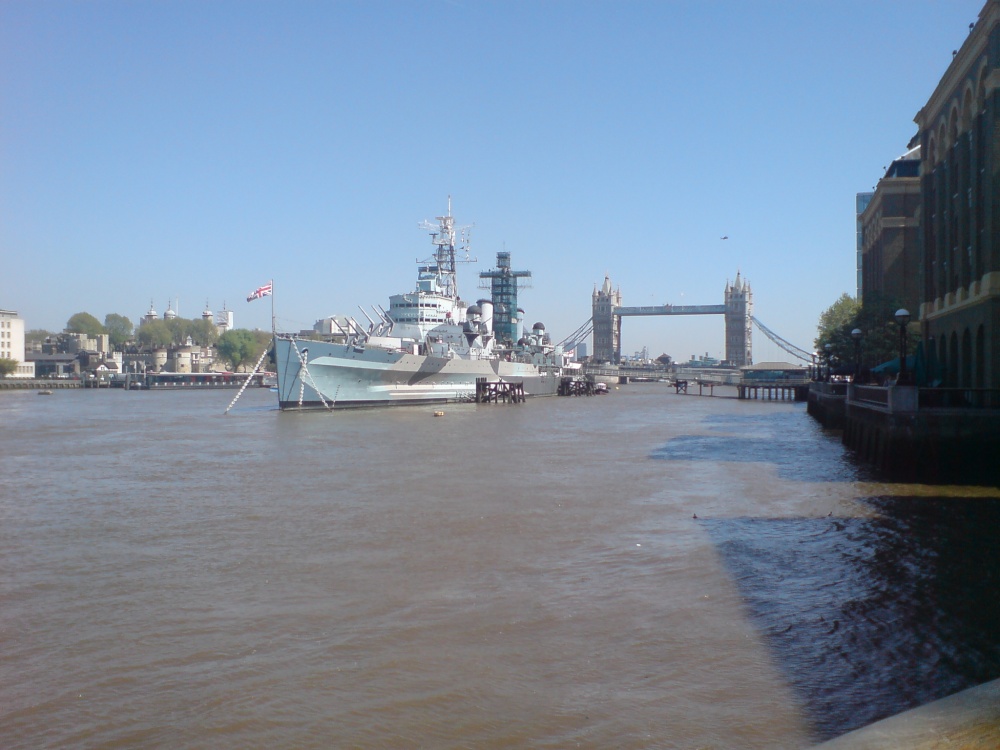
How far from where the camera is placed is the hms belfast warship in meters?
42.9

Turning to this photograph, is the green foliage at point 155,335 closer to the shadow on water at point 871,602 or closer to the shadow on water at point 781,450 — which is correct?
the shadow on water at point 781,450

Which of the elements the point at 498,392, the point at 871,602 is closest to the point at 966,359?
the point at 871,602

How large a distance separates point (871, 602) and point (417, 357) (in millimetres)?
40442

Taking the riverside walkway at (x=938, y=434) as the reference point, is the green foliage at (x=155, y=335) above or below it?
above

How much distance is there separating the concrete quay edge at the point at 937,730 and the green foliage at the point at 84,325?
512ft

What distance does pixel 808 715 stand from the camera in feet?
20.3

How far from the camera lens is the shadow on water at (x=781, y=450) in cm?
2022

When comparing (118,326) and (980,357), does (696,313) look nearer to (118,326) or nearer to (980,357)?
(118,326)

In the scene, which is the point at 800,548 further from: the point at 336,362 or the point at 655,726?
the point at 336,362

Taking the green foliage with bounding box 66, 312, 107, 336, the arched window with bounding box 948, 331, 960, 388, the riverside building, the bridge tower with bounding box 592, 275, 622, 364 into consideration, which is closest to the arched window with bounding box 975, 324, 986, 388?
the riverside building

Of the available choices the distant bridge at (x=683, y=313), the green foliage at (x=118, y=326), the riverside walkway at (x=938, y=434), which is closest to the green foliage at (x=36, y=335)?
the green foliage at (x=118, y=326)

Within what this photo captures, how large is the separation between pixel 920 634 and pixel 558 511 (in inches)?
286

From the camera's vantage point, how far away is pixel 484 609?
877cm

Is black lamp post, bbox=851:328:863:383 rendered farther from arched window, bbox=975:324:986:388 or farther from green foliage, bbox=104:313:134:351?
green foliage, bbox=104:313:134:351
